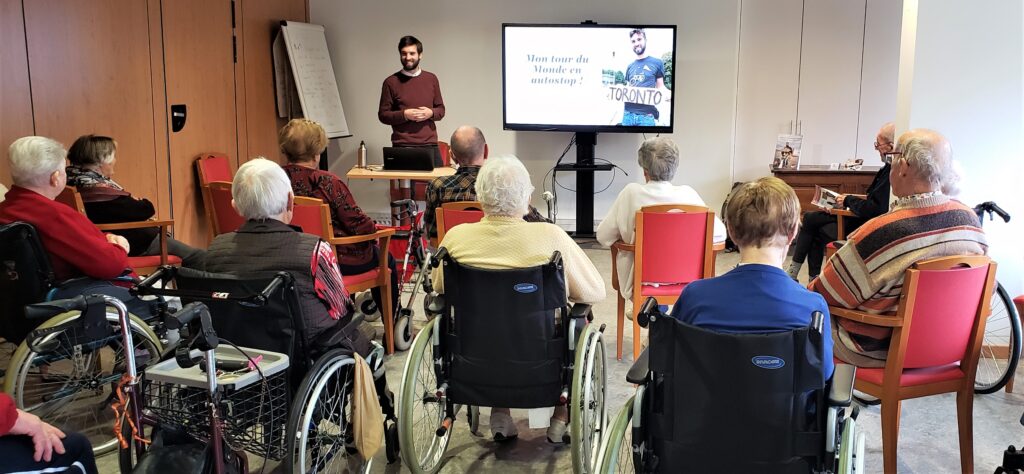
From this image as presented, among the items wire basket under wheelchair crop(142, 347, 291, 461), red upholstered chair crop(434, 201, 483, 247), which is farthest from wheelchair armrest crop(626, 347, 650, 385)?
red upholstered chair crop(434, 201, 483, 247)

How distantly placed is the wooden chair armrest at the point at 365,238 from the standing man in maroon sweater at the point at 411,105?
2.63 meters

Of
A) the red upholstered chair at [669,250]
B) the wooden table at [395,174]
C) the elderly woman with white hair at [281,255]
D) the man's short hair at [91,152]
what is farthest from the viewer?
the wooden table at [395,174]

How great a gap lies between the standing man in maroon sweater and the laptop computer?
1.14 meters

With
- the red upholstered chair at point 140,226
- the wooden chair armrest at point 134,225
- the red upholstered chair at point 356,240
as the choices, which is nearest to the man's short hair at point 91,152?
the red upholstered chair at point 140,226

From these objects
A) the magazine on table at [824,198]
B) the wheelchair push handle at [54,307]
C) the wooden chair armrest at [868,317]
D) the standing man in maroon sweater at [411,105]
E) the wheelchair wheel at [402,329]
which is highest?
the standing man in maroon sweater at [411,105]

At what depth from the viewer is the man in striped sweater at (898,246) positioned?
2.62 m

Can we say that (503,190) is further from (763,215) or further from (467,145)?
(467,145)

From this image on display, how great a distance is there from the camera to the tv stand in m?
6.89

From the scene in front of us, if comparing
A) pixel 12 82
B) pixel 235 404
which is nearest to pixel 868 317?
pixel 235 404

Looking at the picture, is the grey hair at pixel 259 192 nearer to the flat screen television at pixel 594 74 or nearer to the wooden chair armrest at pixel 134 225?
the wooden chair armrest at pixel 134 225

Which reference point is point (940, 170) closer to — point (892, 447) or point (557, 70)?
point (892, 447)

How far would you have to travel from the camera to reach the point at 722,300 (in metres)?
1.83

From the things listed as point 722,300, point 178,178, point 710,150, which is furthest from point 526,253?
point 710,150

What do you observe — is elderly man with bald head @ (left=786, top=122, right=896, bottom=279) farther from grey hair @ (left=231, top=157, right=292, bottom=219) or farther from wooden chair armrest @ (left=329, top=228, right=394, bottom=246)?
grey hair @ (left=231, top=157, right=292, bottom=219)
